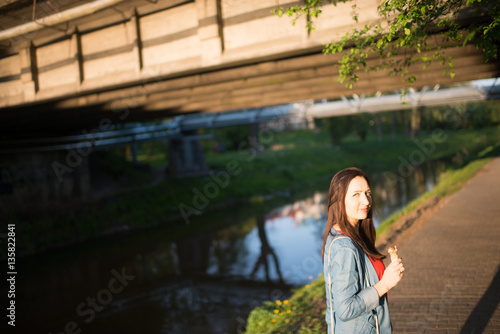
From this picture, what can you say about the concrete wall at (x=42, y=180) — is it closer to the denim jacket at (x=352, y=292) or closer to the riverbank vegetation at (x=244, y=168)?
the riverbank vegetation at (x=244, y=168)

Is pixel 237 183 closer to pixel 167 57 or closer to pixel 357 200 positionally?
pixel 167 57

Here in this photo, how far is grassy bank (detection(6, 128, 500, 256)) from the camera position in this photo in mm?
17641

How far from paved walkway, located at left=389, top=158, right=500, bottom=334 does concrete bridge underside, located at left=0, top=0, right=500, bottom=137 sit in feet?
12.0

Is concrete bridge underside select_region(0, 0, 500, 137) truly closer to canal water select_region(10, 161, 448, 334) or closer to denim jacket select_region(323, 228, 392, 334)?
denim jacket select_region(323, 228, 392, 334)

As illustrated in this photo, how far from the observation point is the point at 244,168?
2848cm

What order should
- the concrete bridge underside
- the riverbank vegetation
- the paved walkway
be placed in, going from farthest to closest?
the riverbank vegetation → the concrete bridge underside → the paved walkway

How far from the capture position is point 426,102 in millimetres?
17578

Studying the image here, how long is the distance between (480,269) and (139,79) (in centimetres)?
701

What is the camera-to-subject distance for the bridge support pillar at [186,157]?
2620 centimetres

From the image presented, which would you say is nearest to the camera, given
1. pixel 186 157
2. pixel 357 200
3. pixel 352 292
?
pixel 352 292

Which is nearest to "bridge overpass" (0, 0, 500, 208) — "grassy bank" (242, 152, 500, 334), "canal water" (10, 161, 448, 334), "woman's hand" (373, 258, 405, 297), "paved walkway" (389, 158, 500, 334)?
"paved walkway" (389, 158, 500, 334)

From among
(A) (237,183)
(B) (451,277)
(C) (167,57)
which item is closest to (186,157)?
(A) (237,183)

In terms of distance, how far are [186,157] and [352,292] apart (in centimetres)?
2473

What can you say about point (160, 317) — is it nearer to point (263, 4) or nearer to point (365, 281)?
point (263, 4)
